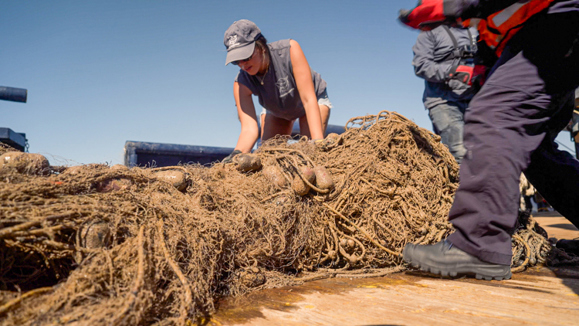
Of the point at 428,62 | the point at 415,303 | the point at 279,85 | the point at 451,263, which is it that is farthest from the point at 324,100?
the point at 415,303

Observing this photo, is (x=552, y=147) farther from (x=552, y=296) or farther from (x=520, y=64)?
(x=552, y=296)

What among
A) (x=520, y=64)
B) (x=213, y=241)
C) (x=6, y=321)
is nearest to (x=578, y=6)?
(x=520, y=64)

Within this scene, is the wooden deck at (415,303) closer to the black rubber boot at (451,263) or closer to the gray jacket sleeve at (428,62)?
the black rubber boot at (451,263)

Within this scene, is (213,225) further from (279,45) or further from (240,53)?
(279,45)

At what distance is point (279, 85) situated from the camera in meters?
3.82

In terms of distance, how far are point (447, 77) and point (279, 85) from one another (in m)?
1.80

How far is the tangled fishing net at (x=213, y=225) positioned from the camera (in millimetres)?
1205

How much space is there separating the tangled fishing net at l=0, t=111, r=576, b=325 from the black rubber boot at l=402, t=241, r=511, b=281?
0.24 metres

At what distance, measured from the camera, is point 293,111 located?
411 cm

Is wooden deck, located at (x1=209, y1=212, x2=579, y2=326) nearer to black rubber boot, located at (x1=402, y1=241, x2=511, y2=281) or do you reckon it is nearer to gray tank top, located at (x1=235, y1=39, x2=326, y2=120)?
black rubber boot, located at (x1=402, y1=241, x2=511, y2=281)

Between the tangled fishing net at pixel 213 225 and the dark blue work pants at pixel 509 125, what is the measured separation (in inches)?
22.2

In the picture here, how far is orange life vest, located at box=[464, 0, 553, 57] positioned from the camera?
1.83 meters

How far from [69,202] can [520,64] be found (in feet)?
7.36

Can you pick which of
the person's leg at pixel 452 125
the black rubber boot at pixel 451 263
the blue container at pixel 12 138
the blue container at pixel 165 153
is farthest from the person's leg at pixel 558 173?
the blue container at pixel 12 138
